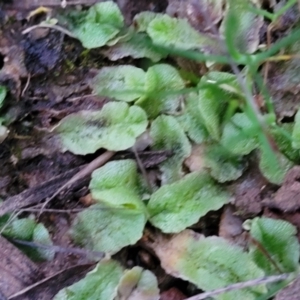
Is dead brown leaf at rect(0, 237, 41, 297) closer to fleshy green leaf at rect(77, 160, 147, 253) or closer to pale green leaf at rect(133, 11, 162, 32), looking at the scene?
fleshy green leaf at rect(77, 160, 147, 253)

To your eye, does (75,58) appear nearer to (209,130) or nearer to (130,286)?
(209,130)

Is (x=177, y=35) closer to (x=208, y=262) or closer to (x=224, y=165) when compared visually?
(x=224, y=165)

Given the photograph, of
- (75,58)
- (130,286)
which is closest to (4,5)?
(75,58)

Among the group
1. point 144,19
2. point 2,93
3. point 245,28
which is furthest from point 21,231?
point 245,28

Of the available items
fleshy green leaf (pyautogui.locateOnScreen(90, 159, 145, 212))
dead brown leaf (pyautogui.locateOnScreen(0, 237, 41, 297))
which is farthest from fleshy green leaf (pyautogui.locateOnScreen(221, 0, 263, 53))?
dead brown leaf (pyautogui.locateOnScreen(0, 237, 41, 297))

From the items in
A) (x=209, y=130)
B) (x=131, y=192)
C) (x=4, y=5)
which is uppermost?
(x=4, y=5)

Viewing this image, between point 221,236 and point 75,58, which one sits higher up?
point 75,58
